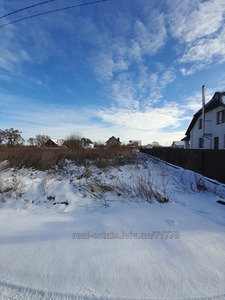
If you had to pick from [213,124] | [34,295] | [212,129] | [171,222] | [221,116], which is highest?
[221,116]

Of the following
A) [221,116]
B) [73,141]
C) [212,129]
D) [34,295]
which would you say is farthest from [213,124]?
[34,295]

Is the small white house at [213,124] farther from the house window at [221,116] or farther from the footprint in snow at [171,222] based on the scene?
the footprint in snow at [171,222]

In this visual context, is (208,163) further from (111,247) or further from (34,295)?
(34,295)

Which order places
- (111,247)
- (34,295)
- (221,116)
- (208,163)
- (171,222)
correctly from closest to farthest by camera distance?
(34,295)
(111,247)
(171,222)
(208,163)
(221,116)

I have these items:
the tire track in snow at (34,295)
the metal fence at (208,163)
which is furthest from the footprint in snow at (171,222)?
the metal fence at (208,163)

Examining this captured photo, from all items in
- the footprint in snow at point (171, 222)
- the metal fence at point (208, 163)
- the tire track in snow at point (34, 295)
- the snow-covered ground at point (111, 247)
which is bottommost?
the tire track in snow at point (34, 295)

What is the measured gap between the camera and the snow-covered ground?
205 centimetres

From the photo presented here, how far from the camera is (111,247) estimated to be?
2.83 metres

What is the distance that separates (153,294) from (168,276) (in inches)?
13.1

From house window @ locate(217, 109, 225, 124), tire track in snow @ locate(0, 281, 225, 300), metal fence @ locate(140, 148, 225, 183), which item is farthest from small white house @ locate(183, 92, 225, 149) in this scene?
tire track in snow @ locate(0, 281, 225, 300)

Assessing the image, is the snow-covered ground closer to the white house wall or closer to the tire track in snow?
the tire track in snow

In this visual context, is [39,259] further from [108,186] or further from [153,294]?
[108,186]

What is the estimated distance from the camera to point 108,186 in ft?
19.3

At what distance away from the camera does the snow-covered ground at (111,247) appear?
2055 millimetres
